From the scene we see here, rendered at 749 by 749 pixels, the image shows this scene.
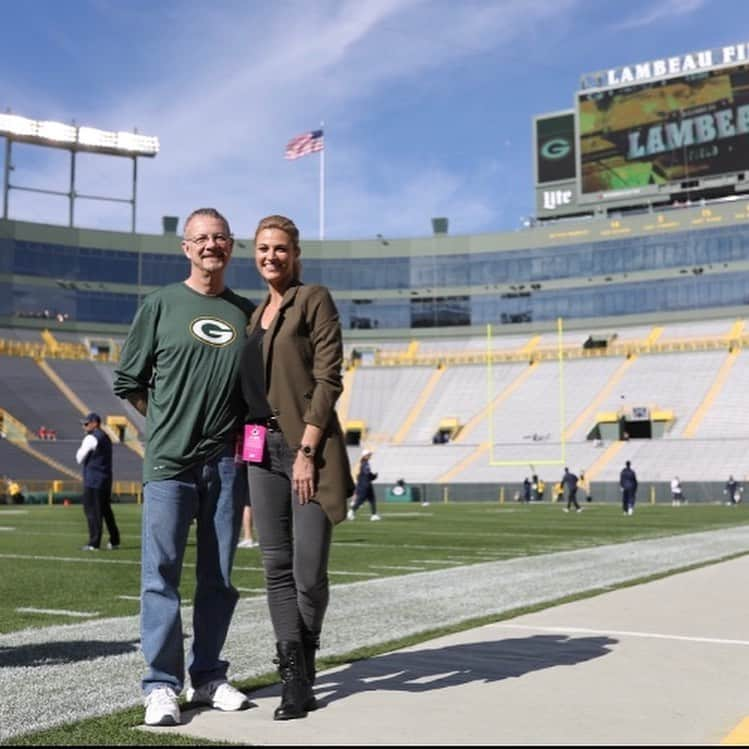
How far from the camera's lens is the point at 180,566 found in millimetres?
4285

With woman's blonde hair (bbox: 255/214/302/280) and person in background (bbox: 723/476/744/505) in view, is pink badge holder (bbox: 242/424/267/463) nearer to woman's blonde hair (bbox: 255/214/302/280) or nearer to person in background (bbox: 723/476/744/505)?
woman's blonde hair (bbox: 255/214/302/280)

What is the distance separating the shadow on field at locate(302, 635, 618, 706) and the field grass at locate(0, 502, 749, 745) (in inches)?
12.6

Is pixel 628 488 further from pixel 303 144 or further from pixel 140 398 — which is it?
pixel 303 144

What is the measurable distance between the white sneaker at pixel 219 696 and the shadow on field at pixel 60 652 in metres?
1.17

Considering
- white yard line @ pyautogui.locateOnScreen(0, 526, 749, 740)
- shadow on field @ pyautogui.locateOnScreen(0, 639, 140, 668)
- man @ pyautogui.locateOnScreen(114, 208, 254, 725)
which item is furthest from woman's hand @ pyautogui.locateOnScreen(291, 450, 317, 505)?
shadow on field @ pyautogui.locateOnScreen(0, 639, 140, 668)

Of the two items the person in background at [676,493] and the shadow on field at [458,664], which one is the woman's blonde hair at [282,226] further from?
the person in background at [676,493]

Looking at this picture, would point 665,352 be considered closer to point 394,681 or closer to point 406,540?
point 406,540

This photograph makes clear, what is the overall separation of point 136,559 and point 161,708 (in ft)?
27.9

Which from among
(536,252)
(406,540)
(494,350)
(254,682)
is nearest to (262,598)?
(254,682)

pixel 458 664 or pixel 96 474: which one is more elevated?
pixel 96 474

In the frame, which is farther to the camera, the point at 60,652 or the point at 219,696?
the point at 60,652

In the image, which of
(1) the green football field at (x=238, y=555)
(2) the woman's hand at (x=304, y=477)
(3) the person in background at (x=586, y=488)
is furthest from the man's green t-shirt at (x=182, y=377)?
(3) the person in background at (x=586, y=488)

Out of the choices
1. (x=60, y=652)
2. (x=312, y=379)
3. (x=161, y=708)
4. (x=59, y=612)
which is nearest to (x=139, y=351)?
(x=312, y=379)

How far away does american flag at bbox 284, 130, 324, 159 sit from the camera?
63.8 meters
